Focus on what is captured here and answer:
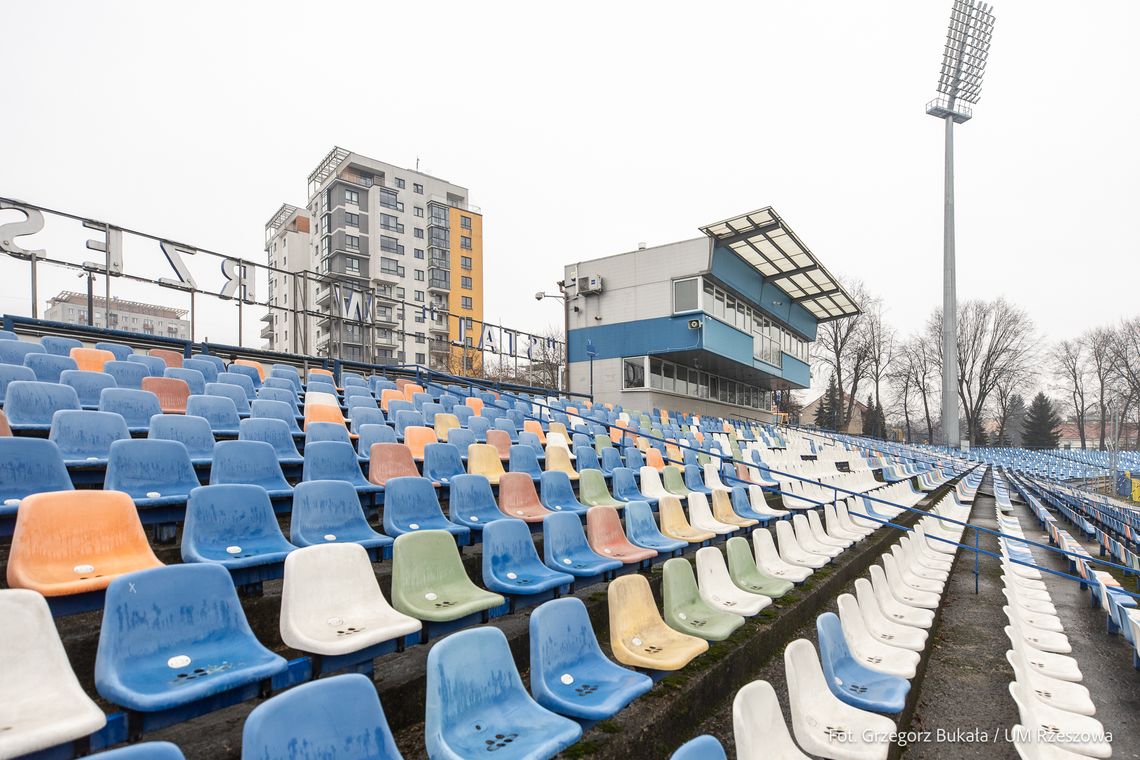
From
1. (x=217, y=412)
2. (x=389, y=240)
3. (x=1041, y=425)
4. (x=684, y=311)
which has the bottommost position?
(x=1041, y=425)

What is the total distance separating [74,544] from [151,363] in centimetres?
486

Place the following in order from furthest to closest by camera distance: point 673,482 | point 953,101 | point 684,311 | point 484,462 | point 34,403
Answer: point 953,101 → point 684,311 → point 673,482 → point 484,462 → point 34,403

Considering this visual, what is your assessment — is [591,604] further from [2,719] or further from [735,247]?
[735,247]

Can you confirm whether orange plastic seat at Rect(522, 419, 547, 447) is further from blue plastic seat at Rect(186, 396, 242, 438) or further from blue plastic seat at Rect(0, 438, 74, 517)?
blue plastic seat at Rect(0, 438, 74, 517)

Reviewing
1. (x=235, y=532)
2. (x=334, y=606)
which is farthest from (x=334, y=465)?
(x=334, y=606)

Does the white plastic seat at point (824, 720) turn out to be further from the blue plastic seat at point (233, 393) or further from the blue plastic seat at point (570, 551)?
the blue plastic seat at point (233, 393)

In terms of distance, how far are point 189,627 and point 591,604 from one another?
2.29 meters

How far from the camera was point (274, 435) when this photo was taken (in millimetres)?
4828

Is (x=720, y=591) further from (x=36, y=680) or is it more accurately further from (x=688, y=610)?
(x=36, y=680)

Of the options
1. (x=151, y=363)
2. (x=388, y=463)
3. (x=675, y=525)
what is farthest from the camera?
(x=151, y=363)

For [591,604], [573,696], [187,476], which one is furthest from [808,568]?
[187,476]

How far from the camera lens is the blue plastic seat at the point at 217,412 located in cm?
509

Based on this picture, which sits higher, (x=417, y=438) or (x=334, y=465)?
(x=417, y=438)

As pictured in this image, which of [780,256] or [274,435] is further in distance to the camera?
[780,256]
